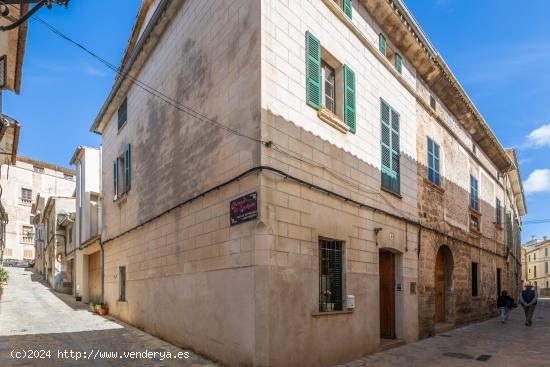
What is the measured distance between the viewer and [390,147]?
32.0 ft

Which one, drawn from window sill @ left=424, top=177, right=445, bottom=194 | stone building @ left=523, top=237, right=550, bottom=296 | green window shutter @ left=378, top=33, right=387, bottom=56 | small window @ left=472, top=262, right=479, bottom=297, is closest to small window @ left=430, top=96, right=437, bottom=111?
window sill @ left=424, top=177, right=445, bottom=194

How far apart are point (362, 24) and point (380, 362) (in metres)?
6.98

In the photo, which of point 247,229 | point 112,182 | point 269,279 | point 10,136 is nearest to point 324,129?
point 247,229

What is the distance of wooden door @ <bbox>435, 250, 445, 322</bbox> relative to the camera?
12320mm

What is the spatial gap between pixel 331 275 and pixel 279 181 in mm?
2180

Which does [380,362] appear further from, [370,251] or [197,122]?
[197,122]

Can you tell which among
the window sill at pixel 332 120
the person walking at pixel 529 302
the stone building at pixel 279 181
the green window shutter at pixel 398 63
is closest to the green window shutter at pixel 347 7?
the stone building at pixel 279 181

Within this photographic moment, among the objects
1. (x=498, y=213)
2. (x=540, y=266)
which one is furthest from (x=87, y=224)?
(x=540, y=266)

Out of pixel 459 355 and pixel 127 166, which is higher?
pixel 127 166

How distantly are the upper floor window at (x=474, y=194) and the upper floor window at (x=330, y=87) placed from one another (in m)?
9.07

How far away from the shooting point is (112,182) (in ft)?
45.6

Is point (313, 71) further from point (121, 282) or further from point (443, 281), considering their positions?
point (121, 282)

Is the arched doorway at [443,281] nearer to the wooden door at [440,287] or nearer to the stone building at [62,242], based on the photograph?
the wooden door at [440,287]

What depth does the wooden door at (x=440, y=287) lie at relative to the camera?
12320 millimetres
